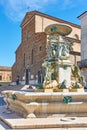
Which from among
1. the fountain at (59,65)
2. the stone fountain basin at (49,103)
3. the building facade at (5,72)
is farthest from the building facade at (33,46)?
the stone fountain basin at (49,103)

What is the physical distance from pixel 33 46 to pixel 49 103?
102 feet

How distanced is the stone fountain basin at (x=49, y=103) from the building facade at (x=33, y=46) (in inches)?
1029

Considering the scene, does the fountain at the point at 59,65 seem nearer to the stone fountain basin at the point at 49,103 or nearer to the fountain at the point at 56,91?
the fountain at the point at 56,91

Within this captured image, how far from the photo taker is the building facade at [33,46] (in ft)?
113

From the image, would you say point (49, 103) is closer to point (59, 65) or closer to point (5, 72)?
point (59, 65)

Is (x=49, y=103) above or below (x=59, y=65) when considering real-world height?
below

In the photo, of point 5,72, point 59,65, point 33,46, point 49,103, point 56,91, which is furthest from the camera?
point 5,72

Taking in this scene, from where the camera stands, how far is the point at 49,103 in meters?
6.33

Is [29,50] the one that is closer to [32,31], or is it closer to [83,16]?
[32,31]

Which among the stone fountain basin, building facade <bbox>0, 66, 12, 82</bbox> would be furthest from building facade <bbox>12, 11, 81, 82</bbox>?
the stone fountain basin

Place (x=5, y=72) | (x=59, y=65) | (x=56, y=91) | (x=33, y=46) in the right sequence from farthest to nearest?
(x=5, y=72) → (x=33, y=46) → (x=59, y=65) → (x=56, y=91)

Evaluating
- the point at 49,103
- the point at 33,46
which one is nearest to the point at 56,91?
the point at 49,103

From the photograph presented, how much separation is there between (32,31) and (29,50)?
2.92 m

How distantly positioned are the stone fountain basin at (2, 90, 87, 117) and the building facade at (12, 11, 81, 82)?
2613 centimetres
